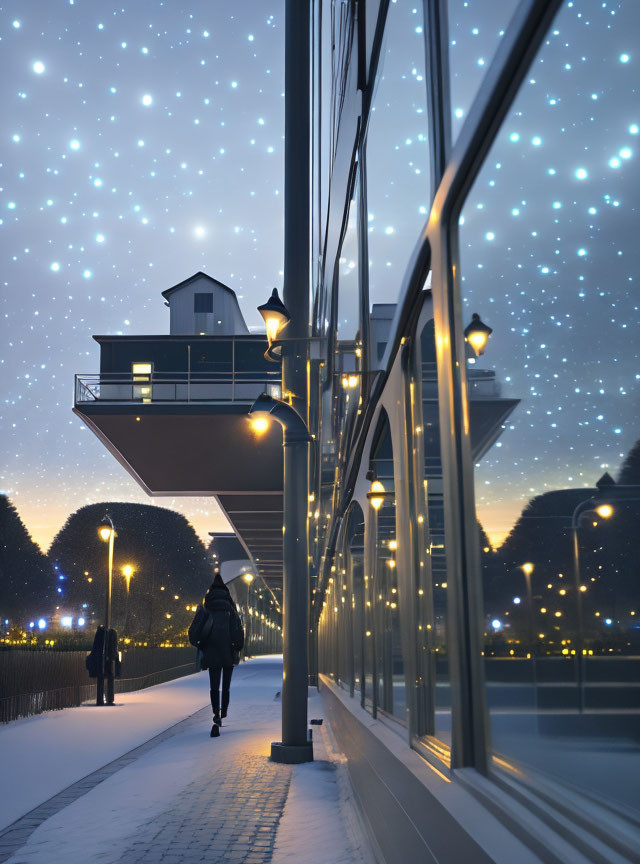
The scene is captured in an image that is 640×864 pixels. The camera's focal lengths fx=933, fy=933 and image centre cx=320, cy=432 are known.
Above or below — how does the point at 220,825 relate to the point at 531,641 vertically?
below

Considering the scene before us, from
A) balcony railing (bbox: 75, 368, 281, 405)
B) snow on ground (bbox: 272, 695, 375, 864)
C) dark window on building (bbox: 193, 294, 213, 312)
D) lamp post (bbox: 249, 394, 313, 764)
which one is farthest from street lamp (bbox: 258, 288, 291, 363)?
dark window on building (bbox: 193, 294, 213, 312)

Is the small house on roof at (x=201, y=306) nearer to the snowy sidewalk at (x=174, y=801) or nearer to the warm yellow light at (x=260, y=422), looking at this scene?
the snowy sidewalk at (x=174, y=801)

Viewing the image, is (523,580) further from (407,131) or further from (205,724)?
(205,724)

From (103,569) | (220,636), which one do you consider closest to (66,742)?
(220,636)

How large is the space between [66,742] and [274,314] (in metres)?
5.20

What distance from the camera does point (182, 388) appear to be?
29.9 meters

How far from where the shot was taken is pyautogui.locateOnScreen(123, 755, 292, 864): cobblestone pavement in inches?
173

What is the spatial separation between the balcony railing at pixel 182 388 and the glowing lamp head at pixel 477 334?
22.7 m

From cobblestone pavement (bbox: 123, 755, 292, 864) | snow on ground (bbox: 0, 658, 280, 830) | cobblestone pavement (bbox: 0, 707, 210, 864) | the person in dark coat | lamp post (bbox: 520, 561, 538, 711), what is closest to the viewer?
lamp post (bbox: 520, 561, 538, 711)

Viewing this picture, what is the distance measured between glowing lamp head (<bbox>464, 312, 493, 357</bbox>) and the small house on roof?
42631mm

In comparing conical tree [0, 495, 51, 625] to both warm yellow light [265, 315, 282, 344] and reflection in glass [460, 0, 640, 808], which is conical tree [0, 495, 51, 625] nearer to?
warm yellow light [265, 315, 282, 344]

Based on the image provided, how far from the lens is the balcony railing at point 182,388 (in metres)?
26.2

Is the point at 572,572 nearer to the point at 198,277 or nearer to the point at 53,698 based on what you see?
the point at 53,698

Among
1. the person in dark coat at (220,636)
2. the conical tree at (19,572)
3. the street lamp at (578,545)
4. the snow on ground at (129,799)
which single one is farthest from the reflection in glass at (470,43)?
the conical tree at (19,572)
